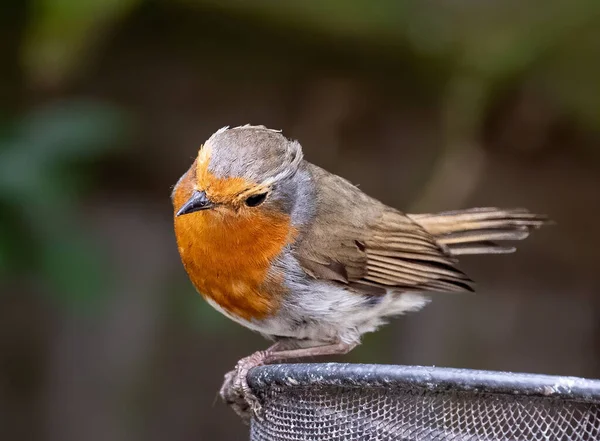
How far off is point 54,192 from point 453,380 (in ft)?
6.51

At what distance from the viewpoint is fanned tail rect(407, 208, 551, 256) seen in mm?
3455

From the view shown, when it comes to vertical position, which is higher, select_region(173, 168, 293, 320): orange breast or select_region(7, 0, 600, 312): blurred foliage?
select_region(7, 0, 600, 312): blurred foliage

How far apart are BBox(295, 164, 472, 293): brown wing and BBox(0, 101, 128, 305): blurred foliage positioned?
35.4 inches

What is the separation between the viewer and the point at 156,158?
14.6 feet

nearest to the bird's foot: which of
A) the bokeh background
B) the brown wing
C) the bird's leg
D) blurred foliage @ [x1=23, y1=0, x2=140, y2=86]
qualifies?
the bird's leg

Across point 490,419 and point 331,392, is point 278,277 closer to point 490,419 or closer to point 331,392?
point 331,392

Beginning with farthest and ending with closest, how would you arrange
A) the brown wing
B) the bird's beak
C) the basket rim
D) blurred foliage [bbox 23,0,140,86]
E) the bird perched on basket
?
blurred foliage [bbox 23,0,140,86], the brown wing, the bird perched on basket, the bird's beak, the basket rim

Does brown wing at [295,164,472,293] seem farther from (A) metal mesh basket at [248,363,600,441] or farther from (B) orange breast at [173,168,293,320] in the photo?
(A) metal mesh basket at [248,363,600,441]

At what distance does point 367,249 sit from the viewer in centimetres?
325

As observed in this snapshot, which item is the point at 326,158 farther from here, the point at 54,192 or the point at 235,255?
the point at 235,255

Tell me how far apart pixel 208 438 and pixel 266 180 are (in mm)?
2332

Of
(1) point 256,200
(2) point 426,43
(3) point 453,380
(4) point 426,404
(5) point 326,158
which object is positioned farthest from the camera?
(5) point 326,158

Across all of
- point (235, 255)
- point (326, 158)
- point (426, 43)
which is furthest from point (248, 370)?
point (426, 43)

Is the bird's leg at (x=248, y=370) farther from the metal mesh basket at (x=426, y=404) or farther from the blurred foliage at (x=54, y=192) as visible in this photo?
the blurred foliage at (x=54, y=192)
